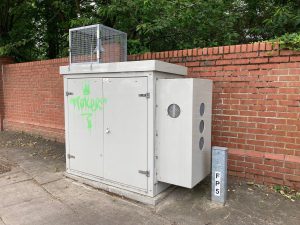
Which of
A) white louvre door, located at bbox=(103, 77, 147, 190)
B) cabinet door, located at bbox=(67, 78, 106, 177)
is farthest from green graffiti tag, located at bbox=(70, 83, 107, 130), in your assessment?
white louvre door, located at bbox=(103, 77, 147, 190)

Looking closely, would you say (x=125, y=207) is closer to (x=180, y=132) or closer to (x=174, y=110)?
(x=180, y=132)

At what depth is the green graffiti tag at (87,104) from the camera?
4.11m

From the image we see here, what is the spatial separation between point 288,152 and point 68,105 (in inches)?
135

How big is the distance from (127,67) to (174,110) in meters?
0.84

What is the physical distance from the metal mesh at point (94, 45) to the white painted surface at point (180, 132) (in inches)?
51.2

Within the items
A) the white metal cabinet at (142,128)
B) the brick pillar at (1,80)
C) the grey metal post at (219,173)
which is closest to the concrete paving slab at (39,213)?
the white metal cabinet at (142,128)

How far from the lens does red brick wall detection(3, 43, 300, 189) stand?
3.81 meters

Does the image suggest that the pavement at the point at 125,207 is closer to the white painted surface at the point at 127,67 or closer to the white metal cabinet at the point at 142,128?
the white metal cabinet at the point at 142,128

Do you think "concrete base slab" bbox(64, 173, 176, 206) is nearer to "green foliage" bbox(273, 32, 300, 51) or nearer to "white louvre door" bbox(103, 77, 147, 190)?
"white louvre door" bbox(103, 77, 147, 190)

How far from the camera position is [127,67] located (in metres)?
3.64

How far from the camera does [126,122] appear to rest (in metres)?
3.81

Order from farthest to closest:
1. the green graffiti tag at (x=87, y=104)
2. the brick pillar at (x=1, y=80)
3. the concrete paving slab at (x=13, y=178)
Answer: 1. the brick pillar at (x=1, y=80)
2. the concrete paving slab at (x=13, y=178)
3. the green graffiti tag at (x=87, y=104)

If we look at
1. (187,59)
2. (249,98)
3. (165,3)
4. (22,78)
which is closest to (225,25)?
(165,3)

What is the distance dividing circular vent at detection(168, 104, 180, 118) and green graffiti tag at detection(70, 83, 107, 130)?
1065mm
